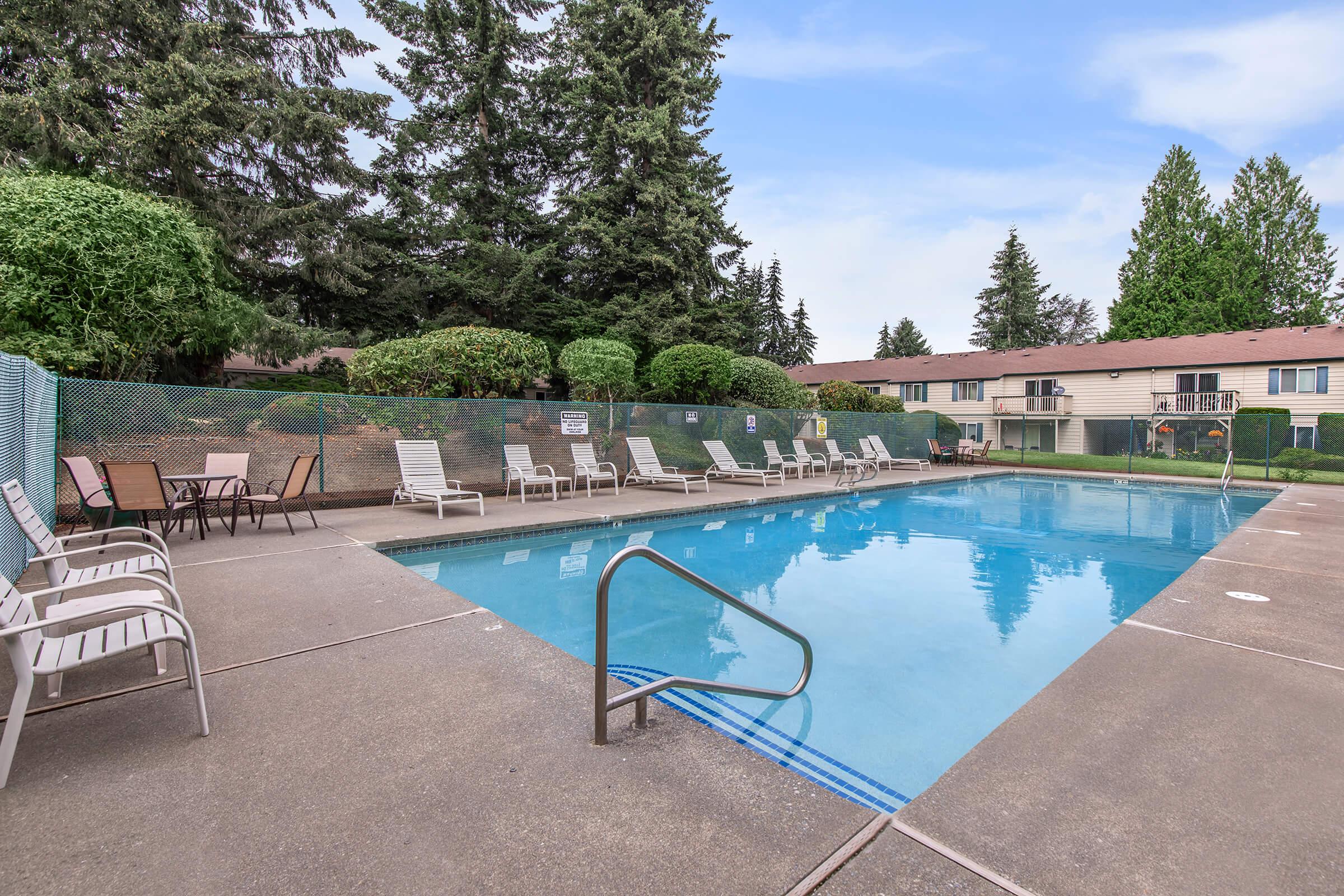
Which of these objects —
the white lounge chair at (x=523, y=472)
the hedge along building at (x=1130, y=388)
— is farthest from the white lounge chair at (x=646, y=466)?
the hedge along building at (x=1130, y=388)

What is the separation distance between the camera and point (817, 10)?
12.2 m

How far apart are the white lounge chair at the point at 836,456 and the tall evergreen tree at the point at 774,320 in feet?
96.8

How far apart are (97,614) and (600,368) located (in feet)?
43.9

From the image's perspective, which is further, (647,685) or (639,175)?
(639,175)

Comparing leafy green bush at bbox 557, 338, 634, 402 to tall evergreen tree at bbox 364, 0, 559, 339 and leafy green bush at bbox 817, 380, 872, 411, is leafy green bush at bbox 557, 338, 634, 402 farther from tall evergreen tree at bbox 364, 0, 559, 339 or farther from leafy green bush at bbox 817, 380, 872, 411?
leafy green bush at bbox 817, 380, 872, 411

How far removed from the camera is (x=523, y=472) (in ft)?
35.0

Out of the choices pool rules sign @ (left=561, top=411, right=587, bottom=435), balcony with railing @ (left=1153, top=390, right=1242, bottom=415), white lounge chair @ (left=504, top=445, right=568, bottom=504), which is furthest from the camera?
balcony with railing @ (left=1153, top=390, right=1242, bottom=415)

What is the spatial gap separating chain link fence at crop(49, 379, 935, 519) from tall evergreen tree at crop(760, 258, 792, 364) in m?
33.5

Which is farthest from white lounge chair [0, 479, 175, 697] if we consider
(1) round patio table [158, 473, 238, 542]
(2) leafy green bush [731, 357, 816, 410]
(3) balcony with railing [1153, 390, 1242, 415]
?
(3) balcony with railing [1153, 390, 1242, 415]

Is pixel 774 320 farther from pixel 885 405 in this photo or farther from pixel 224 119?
pixel 224 119

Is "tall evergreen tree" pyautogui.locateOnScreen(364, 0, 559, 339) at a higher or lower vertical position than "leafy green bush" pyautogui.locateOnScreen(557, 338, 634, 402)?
higher

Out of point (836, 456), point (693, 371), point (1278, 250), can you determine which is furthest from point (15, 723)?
point (1278, 250)

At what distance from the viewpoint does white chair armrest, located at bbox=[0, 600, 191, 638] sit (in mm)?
1964

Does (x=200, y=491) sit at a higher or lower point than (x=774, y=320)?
lower
